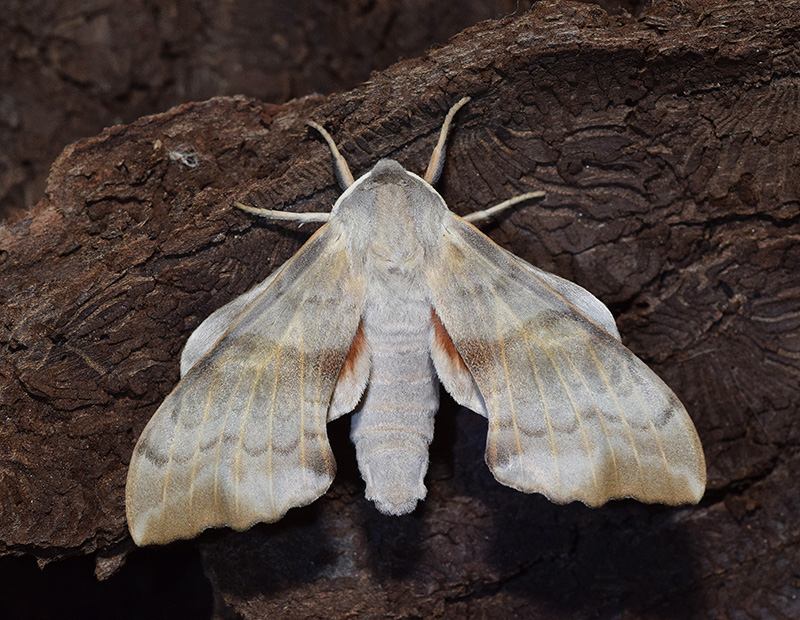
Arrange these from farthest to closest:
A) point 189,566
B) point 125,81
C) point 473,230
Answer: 1. point 125,81
2. point 189,566
3. point 473,230

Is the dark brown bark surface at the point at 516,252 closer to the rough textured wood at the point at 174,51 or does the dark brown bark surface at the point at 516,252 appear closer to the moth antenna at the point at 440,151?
the moth antenna at the point at 440,151

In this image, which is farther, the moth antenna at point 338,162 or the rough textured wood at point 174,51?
the rough textured wood at point 174,51

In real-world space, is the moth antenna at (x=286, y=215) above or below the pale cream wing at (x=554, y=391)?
above

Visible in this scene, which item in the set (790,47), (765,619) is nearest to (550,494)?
(765,619)

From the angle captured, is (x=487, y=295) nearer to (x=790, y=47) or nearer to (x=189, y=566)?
(x=790, y=47)

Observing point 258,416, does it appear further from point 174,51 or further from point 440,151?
point 174,51

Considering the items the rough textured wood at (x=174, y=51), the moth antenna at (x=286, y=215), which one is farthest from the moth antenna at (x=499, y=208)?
the rough textured wood at (x=174, y=51)
